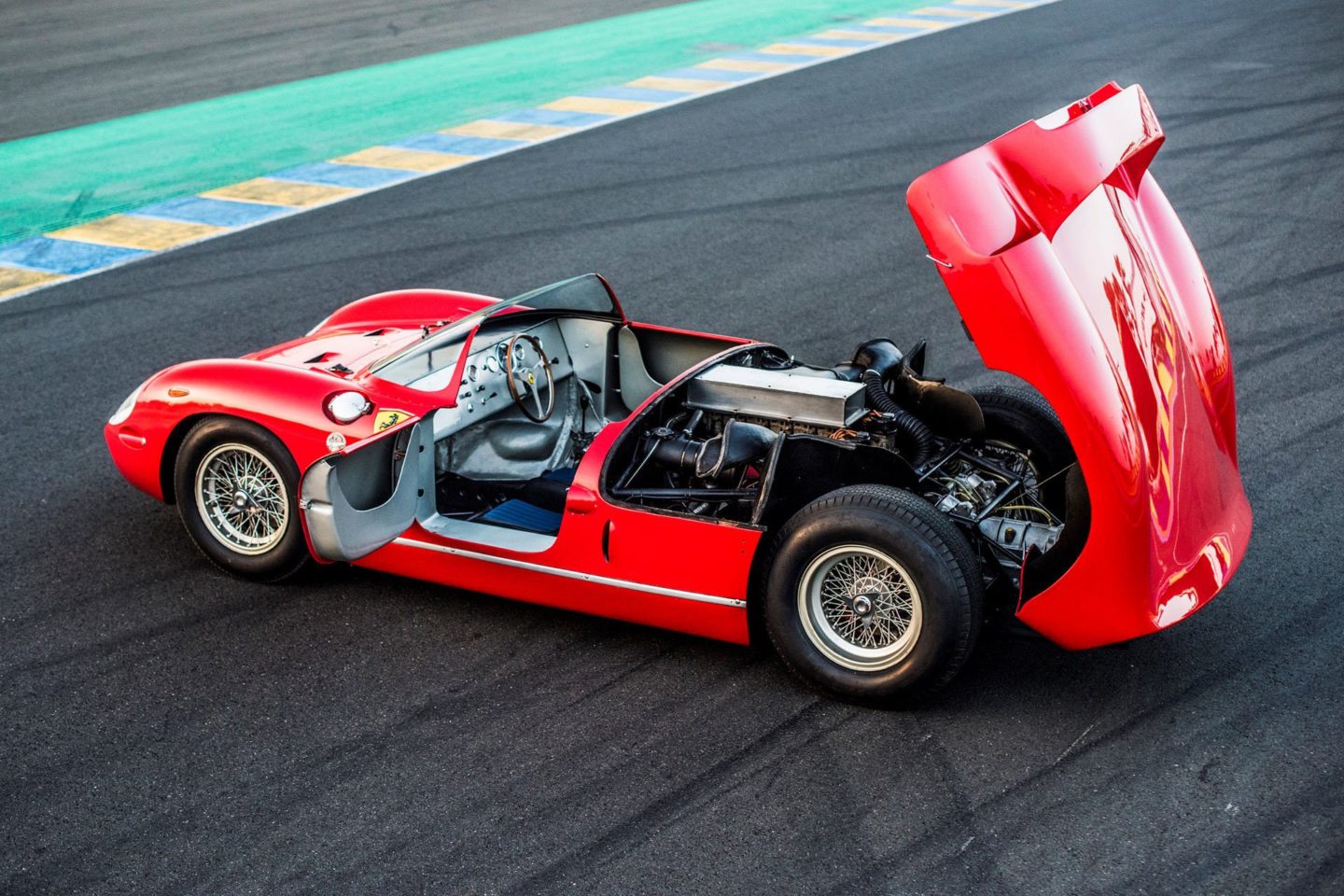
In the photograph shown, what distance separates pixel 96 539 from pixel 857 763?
157 inches

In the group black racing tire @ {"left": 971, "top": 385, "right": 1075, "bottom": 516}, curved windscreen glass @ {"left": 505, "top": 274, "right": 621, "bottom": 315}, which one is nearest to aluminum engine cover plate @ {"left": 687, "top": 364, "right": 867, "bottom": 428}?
black racing tire @ {"left": 971, "top": 385, "right": 1075, "bottom": 516}

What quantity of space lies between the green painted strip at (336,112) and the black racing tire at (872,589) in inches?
363

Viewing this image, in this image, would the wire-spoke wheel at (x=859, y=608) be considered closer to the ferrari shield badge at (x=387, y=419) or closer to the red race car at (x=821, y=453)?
the red race car at (x=821, y=453)

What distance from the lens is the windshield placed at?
6.13 meters

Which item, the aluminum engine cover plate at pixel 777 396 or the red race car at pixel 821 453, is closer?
the red race car at pixel 821 453

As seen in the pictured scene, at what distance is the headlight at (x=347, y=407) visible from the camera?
5750 millimetres

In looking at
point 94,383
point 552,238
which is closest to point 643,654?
point 94,383

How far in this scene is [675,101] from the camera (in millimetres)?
15797

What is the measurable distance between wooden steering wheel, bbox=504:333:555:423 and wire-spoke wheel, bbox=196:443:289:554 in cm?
115

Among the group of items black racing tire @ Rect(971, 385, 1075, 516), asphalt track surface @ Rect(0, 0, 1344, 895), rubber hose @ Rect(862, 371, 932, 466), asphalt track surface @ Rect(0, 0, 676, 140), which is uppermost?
asphalt track surface @ Rect(0, 0, 676, 140)

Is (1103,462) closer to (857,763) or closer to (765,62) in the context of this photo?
(857,763)

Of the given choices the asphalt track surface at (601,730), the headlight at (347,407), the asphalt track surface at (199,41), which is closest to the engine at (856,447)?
the asphalt track surface at (601,730)

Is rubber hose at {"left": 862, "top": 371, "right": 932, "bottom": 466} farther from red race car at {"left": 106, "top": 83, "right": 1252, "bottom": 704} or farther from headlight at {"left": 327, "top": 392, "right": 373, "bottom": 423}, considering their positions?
headlight at {"left": 327, "top": 392, "right": 373, "bottom": 423}

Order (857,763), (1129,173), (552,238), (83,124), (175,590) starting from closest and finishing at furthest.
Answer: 1. (857,763)
2. (1129,173)
3. (175,590)
4. (552,238)
5. (83,124)
